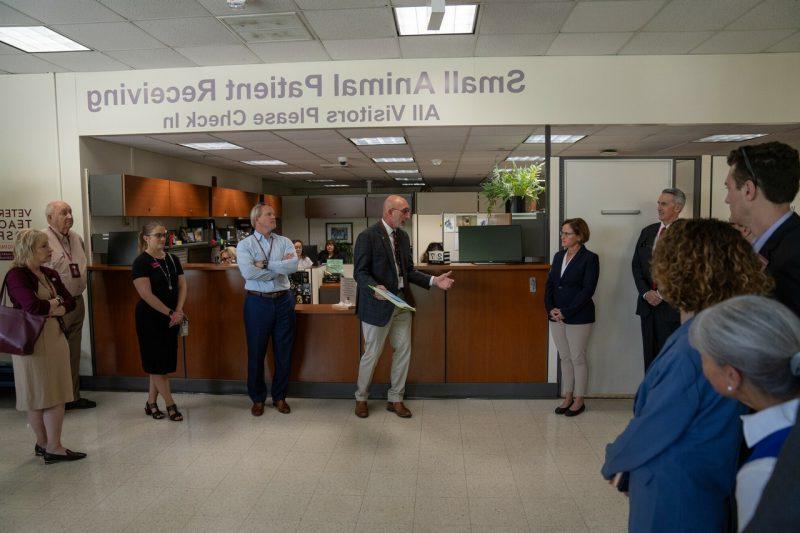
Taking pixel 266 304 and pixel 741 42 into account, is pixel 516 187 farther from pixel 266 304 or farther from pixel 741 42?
pixel 266 304

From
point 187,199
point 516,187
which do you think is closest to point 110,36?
point 516,187

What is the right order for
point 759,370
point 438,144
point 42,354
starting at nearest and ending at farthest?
point 759,370
point 42,354
point 438,144

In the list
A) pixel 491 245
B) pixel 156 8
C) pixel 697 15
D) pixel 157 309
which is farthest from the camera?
pixel 491 245

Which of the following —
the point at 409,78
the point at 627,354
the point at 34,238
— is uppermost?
the point at 409,78

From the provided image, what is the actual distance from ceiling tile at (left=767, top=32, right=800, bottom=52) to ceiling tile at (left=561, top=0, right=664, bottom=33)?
1.33m

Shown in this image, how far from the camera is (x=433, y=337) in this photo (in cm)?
448

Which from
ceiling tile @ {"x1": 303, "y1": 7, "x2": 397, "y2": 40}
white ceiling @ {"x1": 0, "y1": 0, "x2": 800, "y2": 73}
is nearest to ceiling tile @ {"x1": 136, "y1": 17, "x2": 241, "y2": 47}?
white ceiling @ {"x1": 0, "y1": 0, "x2": 800, "y2": 73}

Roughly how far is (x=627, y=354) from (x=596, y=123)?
2.06 meters

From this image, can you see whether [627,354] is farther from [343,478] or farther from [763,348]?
[763,348]

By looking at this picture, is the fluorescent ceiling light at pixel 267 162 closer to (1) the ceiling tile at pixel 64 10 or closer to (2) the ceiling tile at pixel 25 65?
(2) the ceiling tile at pixel 25 65

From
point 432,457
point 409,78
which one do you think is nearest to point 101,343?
point 432,457

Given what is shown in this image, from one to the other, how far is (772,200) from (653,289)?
236 cm

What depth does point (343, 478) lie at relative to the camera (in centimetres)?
305

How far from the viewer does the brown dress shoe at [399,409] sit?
13.2 ft
